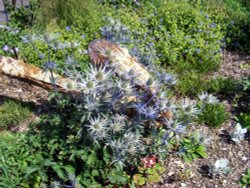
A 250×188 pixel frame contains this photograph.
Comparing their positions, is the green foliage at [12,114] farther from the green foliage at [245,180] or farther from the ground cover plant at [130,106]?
the green foliage at [245,180]

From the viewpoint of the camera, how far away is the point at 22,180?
3.24 meters

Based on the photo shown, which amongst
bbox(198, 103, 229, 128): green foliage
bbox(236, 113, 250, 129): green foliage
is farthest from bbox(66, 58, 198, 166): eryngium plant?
bbox(236, 113, 250, 129): green foliage

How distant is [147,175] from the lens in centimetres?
355

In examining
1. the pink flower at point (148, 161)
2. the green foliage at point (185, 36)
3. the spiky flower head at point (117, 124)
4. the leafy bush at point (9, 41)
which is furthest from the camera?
the green foliage at point (185, 36)

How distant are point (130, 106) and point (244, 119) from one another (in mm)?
1812

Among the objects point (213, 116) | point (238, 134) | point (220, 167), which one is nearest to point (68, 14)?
point (213, 116)

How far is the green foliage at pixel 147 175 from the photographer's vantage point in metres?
3.47

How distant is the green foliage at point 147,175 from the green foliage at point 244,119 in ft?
4.14

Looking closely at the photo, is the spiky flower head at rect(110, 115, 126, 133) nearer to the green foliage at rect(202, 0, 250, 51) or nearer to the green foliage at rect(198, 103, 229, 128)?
the green foliage at rect(198, 103, 229, 128)

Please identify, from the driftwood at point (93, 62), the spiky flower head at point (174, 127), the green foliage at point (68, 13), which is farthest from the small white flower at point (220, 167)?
the green foliage at point (68, 13)

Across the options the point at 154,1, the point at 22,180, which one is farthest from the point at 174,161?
the point at 154,1

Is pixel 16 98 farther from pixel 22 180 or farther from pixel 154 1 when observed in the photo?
pixel 154 1

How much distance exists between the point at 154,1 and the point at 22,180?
14.0 feet

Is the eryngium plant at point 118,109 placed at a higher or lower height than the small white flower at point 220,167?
higher
